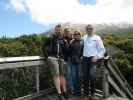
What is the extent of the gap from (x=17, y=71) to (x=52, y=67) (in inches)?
55.4

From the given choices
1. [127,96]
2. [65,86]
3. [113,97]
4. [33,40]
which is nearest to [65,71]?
[65,86]

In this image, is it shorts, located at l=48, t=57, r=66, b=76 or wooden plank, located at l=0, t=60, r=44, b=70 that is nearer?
wooden plank, located at l=0, t=60, r=44, b=70

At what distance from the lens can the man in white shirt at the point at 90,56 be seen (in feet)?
25.7

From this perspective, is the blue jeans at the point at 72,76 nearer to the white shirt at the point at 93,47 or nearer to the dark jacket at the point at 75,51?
the dark jacket at the point at 75,51

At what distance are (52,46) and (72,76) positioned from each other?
85 centimetres

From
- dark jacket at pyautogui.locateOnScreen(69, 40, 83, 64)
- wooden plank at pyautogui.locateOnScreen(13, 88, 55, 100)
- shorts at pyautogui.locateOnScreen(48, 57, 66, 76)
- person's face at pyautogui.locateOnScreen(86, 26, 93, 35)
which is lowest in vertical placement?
wooden plank at pyautogui.locateOnScreen(13, 88, 55, 100)

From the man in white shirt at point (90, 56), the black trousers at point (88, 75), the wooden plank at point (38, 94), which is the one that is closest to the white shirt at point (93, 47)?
the man in white shirt at point (90, 56)

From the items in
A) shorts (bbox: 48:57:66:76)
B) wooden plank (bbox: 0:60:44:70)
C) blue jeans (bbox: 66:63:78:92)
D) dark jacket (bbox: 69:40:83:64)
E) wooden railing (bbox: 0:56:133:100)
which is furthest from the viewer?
blue jeans (bbox: 66:63:78:92)

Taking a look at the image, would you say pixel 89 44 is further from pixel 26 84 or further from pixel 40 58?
A: pixel 26 84

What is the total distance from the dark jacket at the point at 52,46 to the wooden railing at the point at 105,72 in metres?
0.20

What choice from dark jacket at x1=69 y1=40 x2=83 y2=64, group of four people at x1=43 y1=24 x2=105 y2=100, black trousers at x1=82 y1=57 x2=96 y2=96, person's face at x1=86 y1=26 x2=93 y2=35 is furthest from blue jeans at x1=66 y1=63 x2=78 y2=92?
person's face at x1=86 y1=26 x2=93 y2=35

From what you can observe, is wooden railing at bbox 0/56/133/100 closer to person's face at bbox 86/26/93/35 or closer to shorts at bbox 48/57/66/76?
shorts at bbox 48/57/66/76

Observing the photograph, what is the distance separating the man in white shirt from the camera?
25.7 feet

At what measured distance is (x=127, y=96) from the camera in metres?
8.99
